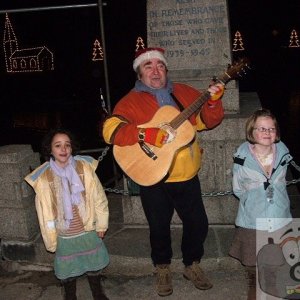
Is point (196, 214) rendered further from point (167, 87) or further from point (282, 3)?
point (282, 3)

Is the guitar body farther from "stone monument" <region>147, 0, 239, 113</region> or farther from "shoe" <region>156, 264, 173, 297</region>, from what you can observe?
"stone monument" <region>147, 0, 239, 113</region>

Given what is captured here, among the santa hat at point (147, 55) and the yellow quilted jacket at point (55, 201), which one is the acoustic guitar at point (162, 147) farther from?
the santa hat at point (147, 55)

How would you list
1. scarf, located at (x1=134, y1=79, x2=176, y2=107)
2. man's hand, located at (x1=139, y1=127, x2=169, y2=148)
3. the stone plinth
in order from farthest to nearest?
1. the stone plinth
2. scarf, located at (x1=134, y1=79, x2=176, y2=107)
3. man's hand, located at (x1=139, y1=127, x2=169, y2=148)

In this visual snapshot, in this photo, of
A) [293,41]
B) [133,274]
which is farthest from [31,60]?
[133,274]

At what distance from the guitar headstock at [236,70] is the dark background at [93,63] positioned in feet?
23.6

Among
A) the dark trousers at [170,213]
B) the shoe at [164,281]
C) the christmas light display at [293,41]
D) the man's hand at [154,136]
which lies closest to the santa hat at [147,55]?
the man's hand at [154,136]

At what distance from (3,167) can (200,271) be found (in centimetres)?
214

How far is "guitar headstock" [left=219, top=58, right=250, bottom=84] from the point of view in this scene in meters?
3.48

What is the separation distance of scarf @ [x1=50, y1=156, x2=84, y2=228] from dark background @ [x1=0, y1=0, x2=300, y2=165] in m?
7.81

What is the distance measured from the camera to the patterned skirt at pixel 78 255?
3.54 metres

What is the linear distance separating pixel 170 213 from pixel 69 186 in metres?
0.91

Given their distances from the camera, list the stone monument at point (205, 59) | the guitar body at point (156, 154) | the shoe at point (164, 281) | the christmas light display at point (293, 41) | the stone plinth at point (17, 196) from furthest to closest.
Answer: the christmas light display at point (293, 41) < the stone monument at point (205, 59) < the stone plinth at point (17, 196) < the shoe at point (164, 281) < the guitar body at point (156, 154)

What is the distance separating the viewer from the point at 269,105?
15.9 meters

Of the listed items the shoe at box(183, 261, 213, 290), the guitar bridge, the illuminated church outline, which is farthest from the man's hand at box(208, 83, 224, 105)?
the illuminated church outline
